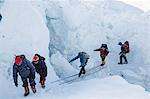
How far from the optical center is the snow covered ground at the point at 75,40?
15.8 meters

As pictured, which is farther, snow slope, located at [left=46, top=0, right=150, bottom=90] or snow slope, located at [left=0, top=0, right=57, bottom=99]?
snow slope, located at [left=46, top=0, right=150, bottom=90]

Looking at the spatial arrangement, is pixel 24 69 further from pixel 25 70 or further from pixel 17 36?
pixel 17 36

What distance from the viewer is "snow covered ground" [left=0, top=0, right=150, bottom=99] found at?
51.7 feet

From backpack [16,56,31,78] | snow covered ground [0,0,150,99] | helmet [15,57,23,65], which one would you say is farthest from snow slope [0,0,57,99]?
helmet [15,57,23,65]

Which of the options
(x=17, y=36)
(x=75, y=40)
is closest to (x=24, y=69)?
(x=17, y=36)

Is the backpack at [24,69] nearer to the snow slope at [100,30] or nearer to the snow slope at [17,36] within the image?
the snow slope at [17,36]

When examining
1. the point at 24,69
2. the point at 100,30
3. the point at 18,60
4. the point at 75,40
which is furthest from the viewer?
the point at 100,30

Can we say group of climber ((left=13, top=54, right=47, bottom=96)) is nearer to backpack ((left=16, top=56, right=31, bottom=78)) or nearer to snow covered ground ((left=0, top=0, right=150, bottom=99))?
backpack ((left=16, top=56, right=31, bottom=78))

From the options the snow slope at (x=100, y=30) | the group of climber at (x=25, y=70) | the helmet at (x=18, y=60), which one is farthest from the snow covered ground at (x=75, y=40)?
the helmet at (x=18, y=60)

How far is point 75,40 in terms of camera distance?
23.9 m

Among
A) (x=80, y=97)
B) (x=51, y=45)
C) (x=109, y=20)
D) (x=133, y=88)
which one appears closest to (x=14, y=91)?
(x=80, y=97)

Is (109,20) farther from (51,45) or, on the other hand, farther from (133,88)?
(133,88)

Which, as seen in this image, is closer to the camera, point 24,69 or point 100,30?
point 24,69

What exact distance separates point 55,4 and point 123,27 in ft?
19.1
